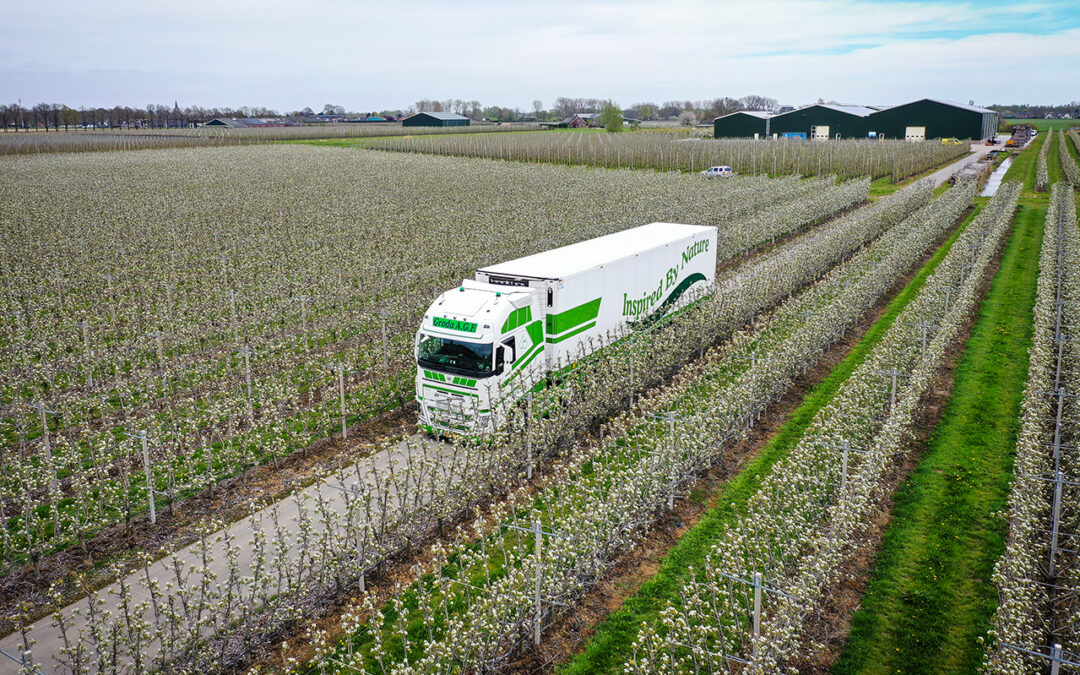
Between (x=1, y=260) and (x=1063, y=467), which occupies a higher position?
(x=1, y=260)

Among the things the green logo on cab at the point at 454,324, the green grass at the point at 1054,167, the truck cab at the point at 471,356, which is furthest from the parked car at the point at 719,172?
the green logo on cab at the point at 454,324

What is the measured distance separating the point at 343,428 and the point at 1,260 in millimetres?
22812

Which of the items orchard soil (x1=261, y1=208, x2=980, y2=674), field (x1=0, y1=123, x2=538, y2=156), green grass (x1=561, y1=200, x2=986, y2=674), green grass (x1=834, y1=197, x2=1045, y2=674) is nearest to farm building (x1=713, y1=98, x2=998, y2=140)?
field (x1=0, y1=123, x2=538, y2=156)

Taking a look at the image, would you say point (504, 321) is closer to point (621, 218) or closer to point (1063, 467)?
point (1063, 467)

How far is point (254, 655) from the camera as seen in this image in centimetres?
1015

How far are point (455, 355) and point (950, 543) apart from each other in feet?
31.8

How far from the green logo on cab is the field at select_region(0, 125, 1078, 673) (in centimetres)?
211

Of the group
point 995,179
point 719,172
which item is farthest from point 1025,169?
point 719,172

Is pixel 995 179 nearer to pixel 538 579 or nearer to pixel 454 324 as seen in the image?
pixel 454 324

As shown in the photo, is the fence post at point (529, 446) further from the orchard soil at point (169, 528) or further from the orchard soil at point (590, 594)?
the orchard soil at point (169, 528)

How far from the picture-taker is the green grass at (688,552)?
10.2 metres

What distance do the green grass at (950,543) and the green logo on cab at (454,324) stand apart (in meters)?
8.55

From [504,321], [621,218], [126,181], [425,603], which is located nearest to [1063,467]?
[504,321]

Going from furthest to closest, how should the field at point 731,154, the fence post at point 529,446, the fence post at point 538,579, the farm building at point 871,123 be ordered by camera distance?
the farm building at point 871,123 < the field at point 731,154 < the fence post at point 529,446 < the fence post at point 538,579
